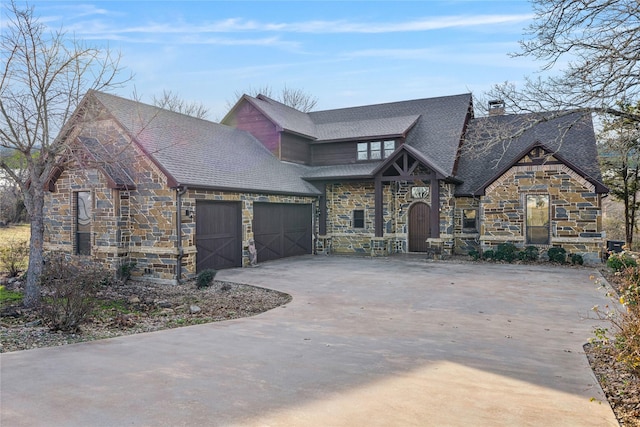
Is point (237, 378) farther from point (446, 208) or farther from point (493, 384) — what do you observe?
point (446, 208)

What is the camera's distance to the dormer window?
20906 millimetres

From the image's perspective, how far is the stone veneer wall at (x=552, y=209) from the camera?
1612 centimetres

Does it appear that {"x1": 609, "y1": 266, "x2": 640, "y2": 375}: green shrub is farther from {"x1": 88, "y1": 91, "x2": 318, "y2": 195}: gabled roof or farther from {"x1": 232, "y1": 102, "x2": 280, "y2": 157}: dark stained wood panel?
{"x1": 232, "y1": 102, "x2": 280, "y2": 157}: dark stained wood panel

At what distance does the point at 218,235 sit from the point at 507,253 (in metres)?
11.5

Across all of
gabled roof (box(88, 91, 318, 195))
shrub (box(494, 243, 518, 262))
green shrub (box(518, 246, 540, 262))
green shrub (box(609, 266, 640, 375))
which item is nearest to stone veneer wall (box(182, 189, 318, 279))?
gabled roof (box(88, 91, 318, 195))

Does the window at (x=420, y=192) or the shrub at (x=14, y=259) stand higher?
the window at (x=420, y=192)

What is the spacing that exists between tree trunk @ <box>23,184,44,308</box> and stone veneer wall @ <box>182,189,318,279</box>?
4198 mm

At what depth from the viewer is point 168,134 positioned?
15.6 m

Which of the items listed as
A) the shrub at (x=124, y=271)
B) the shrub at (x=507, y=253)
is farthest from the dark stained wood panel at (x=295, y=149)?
the shrub at (x=507, y=253)

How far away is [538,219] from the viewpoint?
1705 centimetres

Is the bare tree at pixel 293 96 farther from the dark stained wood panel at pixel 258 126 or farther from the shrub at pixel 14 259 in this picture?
the shrub at pixel 14 259

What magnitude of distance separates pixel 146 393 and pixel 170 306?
5.46 metres

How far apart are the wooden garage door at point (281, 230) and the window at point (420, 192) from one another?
16.9 ft

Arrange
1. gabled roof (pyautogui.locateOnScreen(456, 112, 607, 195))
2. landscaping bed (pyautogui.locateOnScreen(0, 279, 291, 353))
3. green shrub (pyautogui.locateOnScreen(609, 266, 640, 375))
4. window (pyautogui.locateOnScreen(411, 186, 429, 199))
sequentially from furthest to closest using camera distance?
window (pyautogui.locateOnScreen(411, 186, 429, 199)) < gabled roof (pyautogui.locateOnScreen(456, 112, 607, 195)) < landscaping bed (pyautogui.locateOnScreen(0, 279, 291, 353)) < green shrub (pyautogui.locateOnScreen(609, 266, 640, 375))
